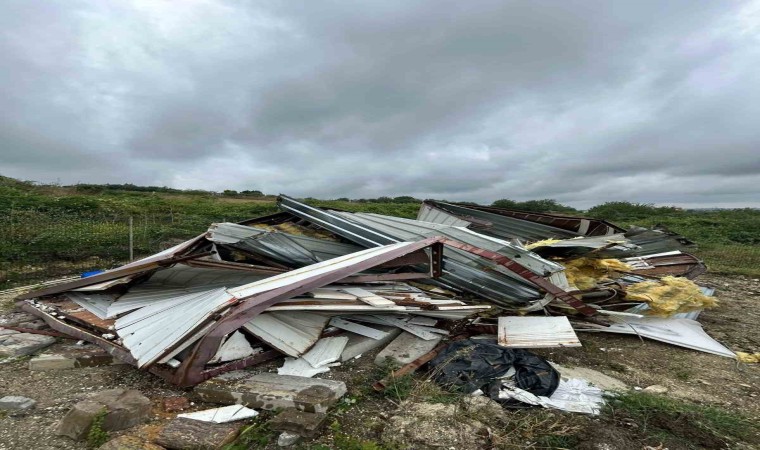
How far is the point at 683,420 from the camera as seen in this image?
2.76 metres

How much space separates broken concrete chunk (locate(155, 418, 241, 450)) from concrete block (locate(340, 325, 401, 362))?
1331mm

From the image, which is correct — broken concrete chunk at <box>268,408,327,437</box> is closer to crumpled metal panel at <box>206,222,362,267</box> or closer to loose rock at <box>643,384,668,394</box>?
crumpled metal panel at <box>206,222,362,267</box>

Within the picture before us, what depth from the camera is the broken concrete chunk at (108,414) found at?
2367 millimetres

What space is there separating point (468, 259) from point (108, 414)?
3.93 m

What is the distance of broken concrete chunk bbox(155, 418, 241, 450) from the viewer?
7.47ft

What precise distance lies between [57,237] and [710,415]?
12.3 metres

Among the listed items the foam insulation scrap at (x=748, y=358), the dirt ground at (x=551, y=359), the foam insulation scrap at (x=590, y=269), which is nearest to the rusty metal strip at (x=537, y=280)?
the dirt ground at (x=551, y=359)

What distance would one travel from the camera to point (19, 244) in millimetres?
8836

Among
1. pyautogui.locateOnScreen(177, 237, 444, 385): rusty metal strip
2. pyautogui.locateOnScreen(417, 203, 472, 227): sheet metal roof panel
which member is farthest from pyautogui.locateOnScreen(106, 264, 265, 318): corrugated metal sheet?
pyautogui.locateOnScreen(417, 203, 472, 227): sheet metal roof panel

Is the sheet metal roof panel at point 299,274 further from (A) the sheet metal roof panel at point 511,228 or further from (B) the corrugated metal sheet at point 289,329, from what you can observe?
(A) the sheet metal roof panel at point 511,228

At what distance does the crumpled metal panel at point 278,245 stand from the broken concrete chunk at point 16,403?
259 centimetres

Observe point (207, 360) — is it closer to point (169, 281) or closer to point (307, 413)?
point (307, 413)

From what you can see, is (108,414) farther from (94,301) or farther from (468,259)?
(468,259)

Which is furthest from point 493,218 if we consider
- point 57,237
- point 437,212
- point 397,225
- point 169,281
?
point 57,237
